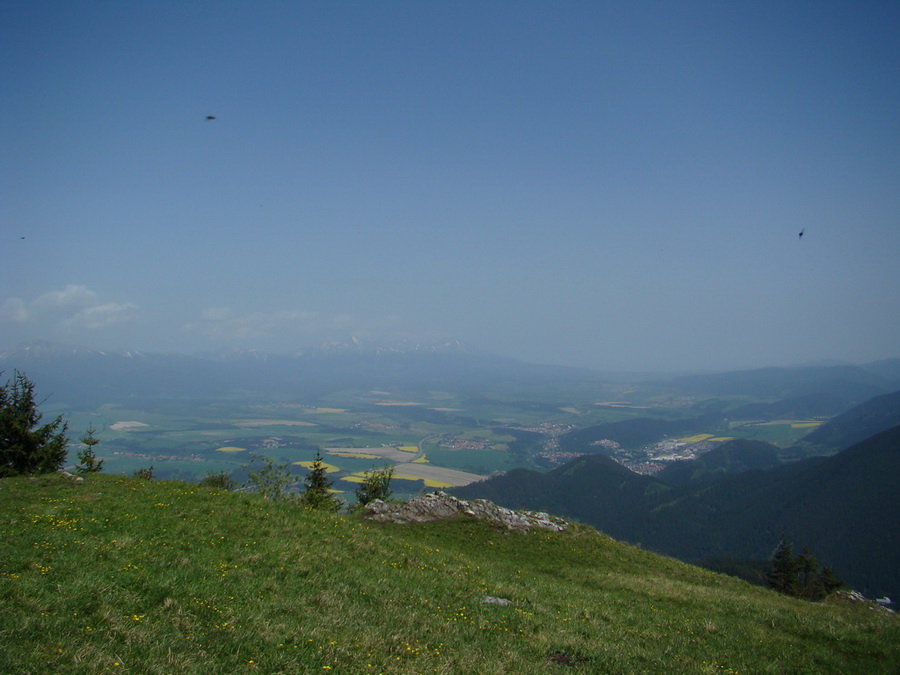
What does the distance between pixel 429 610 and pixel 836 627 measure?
16.0m

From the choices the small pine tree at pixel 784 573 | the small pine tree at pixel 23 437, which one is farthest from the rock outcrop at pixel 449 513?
the small pine tree at pixel 784 573

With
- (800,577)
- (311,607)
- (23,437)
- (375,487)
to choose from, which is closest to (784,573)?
(800,577)

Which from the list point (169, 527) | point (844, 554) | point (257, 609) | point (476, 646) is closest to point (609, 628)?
point (476, 646)

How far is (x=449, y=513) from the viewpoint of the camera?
1368 inches

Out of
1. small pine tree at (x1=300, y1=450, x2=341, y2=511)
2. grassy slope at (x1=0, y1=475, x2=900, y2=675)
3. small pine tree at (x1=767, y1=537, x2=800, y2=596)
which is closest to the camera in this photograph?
grassy slope at (x1=0, y1=475, x2=900, y2=675)

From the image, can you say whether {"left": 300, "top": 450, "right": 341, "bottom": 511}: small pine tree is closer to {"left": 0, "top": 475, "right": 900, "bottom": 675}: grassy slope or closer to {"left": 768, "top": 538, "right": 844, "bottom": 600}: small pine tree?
{"left": 0, "top": 475, "right": 900, "bottom": 675}: grassy slope

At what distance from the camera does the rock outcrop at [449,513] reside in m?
33.4

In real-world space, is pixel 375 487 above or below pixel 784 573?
above

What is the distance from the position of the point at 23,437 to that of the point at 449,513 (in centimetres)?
3834

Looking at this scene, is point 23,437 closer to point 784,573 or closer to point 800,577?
point 784,573

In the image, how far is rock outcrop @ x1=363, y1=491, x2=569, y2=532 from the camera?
33406mm

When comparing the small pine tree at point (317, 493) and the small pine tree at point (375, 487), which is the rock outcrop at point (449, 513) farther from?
the small pine tree at point (375, 487)

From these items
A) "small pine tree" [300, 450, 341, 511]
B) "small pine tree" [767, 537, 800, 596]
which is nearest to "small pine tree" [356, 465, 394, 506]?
"small pine tree" [300, 450, 341, 511]

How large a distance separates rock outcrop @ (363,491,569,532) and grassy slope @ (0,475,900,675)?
Result: 8589mm
